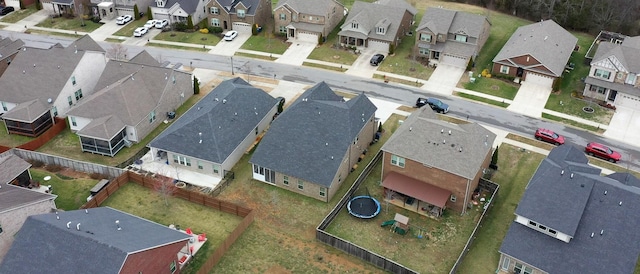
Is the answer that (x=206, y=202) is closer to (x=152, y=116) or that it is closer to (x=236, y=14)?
(x=152, y=116)

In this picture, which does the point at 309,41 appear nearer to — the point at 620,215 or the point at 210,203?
the point at 210,203

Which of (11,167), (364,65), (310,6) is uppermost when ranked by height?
(310,6)

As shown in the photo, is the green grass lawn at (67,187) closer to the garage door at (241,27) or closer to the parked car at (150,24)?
the parked car at (150,24)

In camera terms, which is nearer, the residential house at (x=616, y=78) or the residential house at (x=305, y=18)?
the residential house at (x=616, y=78)

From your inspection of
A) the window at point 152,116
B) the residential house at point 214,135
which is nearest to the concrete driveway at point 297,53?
the residential house at point 214,135

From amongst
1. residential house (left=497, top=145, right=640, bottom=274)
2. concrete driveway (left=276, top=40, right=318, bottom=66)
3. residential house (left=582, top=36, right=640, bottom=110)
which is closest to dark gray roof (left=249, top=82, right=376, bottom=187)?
residential house (left=497, top=145, right=640, bottom=274)

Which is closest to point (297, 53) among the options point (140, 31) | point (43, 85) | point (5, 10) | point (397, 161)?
point (140, 31)
